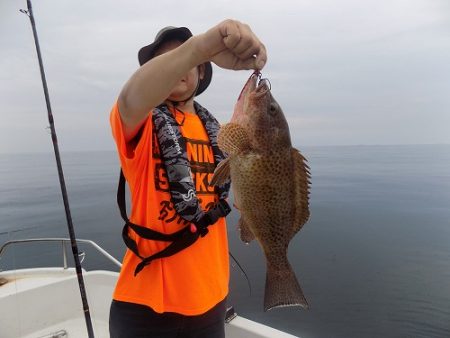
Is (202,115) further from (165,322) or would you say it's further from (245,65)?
(165,322)

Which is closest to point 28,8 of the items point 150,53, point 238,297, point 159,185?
point 150,53

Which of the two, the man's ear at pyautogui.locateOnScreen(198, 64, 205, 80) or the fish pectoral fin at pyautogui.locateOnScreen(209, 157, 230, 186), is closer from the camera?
the fish pectoral fin at pyautogui.locateOnScreen(209, 157, 230, 186)

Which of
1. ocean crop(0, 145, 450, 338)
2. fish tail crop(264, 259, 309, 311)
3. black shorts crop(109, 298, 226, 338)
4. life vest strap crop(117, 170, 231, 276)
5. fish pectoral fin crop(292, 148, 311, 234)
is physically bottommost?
ocean crop(0, 145, 450, 338)

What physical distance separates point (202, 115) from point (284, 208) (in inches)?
49.7

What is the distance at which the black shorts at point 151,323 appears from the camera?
2291mm

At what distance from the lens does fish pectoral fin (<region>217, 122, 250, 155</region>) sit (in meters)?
2.01

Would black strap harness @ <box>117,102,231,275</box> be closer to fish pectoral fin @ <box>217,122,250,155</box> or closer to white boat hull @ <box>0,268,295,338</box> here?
fish pectoral fin @ <box>217,122,250,155</box>

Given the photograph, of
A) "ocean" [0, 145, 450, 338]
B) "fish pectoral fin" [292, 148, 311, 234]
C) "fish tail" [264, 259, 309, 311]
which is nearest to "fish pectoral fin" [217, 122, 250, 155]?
"fish pectoral fin" [292, 148, 311, 234]

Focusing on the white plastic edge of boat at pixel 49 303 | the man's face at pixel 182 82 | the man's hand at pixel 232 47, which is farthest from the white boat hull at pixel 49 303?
the man's hand at pixel 232 47

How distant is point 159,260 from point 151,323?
1.41 ft

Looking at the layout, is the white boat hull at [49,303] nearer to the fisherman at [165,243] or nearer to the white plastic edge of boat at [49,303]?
the white plastic edge of boat at [49,303]

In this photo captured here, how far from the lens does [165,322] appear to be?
230 cm

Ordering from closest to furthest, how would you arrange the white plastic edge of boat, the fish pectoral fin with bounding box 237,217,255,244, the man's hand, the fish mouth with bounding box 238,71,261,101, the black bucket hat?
the man's hand, the fish mouth with bounding box 238,71,261,101, the fish pectoral fin with bounding box 237,217,255,244, the black bucket hat, the white plastic edge of boat

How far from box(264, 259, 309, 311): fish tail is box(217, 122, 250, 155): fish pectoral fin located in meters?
0.83
